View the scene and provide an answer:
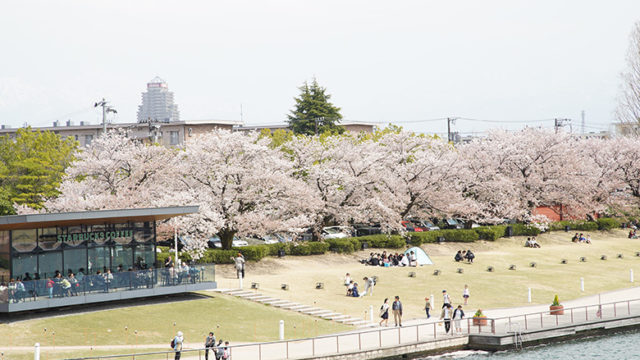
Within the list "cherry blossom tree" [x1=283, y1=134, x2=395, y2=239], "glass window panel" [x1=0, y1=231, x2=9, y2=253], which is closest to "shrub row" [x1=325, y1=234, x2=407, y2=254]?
"cherry blossom tree" [x1=283, y1=134, x2=395, y2=239]

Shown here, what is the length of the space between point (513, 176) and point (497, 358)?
168ft

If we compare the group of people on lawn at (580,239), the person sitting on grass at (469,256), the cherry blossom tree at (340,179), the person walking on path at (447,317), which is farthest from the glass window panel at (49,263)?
the group of people on lawn at (580,239)

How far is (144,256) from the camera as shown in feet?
144

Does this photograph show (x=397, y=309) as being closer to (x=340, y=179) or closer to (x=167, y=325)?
(x=167, y=325)

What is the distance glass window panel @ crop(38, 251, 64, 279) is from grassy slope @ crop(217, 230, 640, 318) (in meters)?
12.4

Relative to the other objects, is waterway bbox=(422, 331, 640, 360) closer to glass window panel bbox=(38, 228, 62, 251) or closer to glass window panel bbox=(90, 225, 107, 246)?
glass window panel bbox=(90, 225, 107, 246)

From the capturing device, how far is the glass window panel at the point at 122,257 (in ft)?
140

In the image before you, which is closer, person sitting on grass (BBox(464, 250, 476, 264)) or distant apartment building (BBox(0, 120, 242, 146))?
person sitting on grass (BBox(464, 250, 476, 264))

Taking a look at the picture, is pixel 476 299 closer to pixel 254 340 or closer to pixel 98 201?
pixel 254 340

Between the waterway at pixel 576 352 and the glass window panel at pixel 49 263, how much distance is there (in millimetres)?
20423

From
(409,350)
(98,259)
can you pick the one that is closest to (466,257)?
(409,350)

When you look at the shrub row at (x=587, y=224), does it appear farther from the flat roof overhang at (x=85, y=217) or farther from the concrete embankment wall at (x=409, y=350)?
the flat roof overhang at (x=85, y=217)

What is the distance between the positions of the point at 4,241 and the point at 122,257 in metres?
6.58

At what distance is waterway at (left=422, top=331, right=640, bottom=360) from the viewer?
37.1 m
